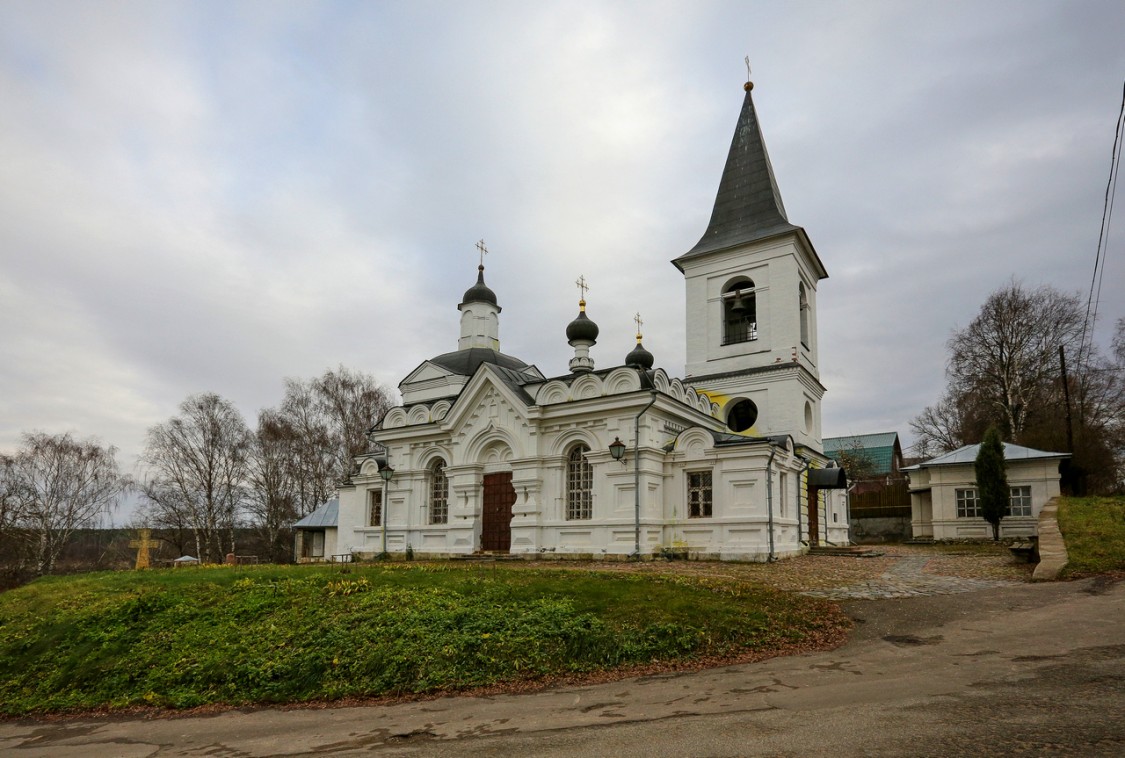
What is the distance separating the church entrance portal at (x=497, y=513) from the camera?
21.7 meters

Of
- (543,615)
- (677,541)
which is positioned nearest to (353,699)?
(543,615)

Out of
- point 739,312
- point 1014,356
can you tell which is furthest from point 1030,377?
point 739,312

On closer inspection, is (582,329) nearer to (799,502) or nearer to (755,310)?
(755,310)

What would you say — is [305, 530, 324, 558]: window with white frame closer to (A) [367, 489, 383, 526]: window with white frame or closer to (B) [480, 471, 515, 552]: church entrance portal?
(A) [367, 489, 383, 526]: window with white frame

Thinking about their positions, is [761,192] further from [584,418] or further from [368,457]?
[368,457]

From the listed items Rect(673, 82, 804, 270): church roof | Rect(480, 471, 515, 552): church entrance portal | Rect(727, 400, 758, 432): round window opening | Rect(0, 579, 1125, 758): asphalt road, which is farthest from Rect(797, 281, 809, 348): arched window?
Rect(0, 579, 1125, 758): asphalt road

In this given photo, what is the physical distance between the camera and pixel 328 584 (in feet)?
37.3

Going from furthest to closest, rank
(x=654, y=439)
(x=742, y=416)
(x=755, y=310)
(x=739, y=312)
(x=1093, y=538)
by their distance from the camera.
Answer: (x=739, y=312), (x=755, y=310), (x=742, y=416), (x=654, y=439), (x=1093, y=538)

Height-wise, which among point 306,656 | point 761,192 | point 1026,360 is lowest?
point 306,656

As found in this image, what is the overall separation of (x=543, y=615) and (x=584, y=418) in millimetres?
11593

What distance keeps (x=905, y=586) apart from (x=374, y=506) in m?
18.4

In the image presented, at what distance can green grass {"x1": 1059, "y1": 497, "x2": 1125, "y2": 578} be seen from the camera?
1162 centimetres

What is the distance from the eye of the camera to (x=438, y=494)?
78.2ft

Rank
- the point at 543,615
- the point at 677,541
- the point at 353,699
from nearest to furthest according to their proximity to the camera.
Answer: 1. the point at 353,699
2. the point at 543,615
3. the point at 677,541
